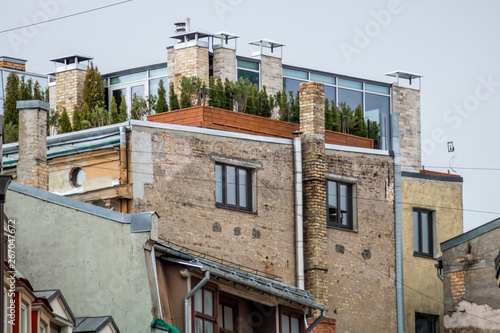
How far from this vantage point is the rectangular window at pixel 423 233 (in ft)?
134

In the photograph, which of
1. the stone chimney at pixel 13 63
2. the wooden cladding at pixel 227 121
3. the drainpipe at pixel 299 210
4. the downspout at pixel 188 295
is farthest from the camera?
the stone chimney at pixel 13 63

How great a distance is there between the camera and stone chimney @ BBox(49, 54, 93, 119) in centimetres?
4853

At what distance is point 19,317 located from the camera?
65.6 feet

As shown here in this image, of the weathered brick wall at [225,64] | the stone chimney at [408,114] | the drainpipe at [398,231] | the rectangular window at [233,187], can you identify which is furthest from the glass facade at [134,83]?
the rectangular window at [233,187]

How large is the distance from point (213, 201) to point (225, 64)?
42.9 feet

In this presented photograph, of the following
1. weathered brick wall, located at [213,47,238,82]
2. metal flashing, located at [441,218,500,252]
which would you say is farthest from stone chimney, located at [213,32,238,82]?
metal flashing, located at [441,218,500,252]

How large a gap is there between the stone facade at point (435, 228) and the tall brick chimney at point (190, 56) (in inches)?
380

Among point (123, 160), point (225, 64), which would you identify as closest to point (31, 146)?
point (123, 160)

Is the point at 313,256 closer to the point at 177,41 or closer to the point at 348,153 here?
the point at 348,153

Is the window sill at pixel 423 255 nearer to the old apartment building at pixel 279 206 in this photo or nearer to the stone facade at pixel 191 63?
the old apartment building at pixel 279 206

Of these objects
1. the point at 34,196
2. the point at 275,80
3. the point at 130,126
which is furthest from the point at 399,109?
the point at 34,196

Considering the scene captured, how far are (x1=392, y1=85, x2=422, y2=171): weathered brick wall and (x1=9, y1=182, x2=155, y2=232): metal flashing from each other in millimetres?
24919

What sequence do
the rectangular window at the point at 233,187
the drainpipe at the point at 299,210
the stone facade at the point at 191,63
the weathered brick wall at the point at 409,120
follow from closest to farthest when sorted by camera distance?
the rectangular window at the point at 233,187
the drainpipe at the point at 299,210
the stone facade at the point at 191,63
the weathered brick wall at the point at 409,120

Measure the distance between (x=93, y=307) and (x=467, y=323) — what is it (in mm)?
13709
